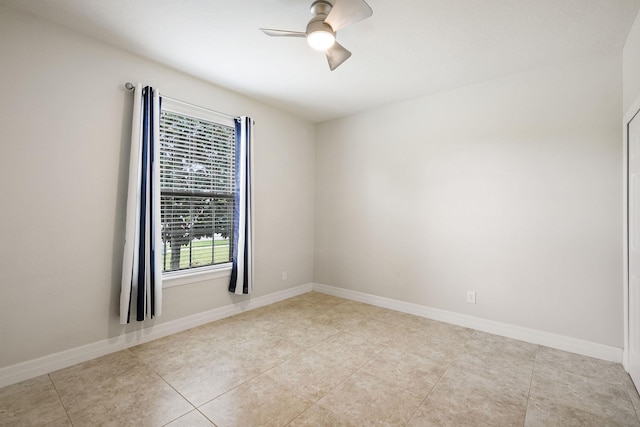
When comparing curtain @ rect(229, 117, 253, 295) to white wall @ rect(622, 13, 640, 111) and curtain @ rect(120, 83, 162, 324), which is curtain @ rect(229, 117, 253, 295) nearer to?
curtain @ rect(120, 83, 162, 324)

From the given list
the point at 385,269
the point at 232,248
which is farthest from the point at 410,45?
the point at 232,248

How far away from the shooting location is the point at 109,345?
2584 mm

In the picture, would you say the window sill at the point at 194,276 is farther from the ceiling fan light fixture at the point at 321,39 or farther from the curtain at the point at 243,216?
the ceiling fan light fixture at the point at 321,39

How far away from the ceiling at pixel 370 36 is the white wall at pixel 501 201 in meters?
0.35

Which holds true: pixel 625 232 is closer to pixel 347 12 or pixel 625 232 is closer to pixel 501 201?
pixel 501 201

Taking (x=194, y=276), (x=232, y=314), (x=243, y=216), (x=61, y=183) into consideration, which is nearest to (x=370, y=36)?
(x=243, y=216)

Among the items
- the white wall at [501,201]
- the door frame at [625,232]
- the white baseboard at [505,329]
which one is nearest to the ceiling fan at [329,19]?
the white wall at [501,201]

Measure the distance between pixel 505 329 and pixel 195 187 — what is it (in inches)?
141

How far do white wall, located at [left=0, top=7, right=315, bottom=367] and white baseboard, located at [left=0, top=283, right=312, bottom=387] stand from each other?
5 centimetres

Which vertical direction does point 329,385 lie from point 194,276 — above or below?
below

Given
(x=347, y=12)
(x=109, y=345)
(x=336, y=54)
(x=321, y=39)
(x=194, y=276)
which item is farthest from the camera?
(x=194, y=276)

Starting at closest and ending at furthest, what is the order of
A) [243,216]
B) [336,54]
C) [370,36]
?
[336,54]
[370,36]
[243,216]

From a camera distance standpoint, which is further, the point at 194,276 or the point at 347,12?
the point at 194,276

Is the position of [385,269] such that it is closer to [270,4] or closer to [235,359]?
[235,359]
